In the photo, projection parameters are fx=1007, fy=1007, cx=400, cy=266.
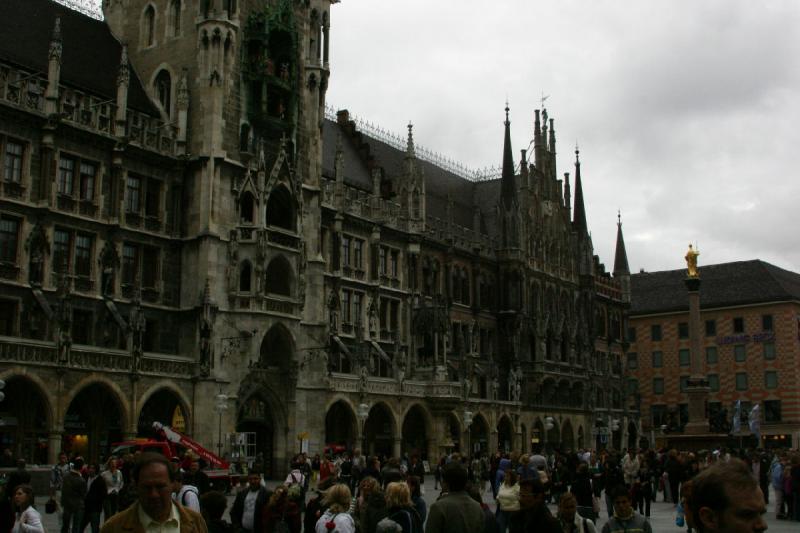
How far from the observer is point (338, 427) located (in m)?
50.1

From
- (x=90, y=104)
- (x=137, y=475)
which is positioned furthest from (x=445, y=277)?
(x=137, y=475)

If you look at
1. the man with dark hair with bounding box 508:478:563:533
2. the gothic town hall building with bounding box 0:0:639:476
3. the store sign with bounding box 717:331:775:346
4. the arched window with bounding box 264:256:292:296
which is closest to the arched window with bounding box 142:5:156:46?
the gothic town hall building with bounding box 0:0:639:476

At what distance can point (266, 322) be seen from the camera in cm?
4256

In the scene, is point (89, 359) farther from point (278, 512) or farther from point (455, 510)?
point (455, 510)

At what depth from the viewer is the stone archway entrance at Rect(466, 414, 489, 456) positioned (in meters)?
57.8

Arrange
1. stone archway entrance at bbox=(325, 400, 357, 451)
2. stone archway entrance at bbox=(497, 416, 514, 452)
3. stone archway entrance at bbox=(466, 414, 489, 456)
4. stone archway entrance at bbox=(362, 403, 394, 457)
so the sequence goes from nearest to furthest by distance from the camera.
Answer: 1. stone archway entrance at bbox=(325, 400, 357, 451)
2. stone archway entrance at bbox=(362, 403, 394, 457)
3. stone archway entrance at bbox=(466, 414, 489, 456)
4. stone archway entrance at bbox=(497, 416, 514, 452)

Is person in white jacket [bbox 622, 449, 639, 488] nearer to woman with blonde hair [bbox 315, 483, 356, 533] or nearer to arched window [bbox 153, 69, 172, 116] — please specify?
woman with blonde hair [bbox 315, 483, 356, 533]

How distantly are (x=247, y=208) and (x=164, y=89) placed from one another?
681 cm

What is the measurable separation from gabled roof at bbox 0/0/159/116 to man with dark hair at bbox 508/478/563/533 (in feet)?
113

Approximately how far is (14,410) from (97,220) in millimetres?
8390

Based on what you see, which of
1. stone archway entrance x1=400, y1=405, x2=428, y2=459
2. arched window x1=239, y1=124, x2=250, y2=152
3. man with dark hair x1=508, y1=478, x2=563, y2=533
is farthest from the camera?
stone archway entrance x1=400, y1=405, x2=428, y2=459

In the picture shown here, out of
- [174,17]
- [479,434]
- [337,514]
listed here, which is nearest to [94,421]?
[174,17]

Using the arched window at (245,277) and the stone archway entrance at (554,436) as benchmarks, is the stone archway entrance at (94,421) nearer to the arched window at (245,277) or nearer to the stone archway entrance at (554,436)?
the arched window at (245,277)

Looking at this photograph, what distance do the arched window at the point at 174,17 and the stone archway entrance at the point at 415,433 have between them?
22.8 m
